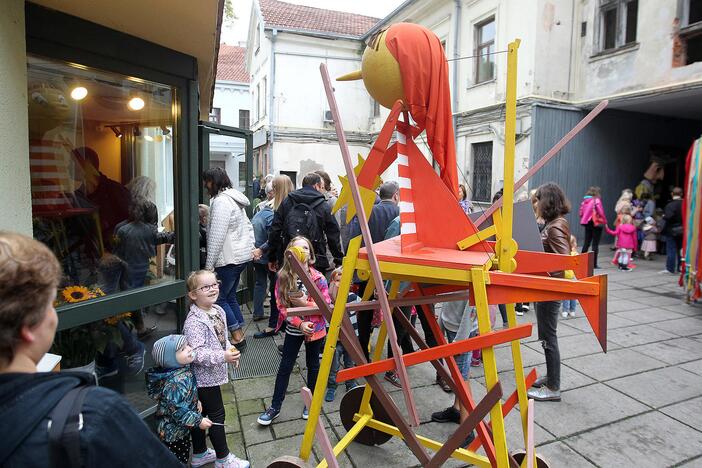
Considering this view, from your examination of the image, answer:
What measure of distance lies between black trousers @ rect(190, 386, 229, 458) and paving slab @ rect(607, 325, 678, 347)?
433cm

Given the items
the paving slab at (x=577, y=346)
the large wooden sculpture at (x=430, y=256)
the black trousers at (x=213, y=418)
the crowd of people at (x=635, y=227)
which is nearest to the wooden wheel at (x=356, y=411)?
the large wooden sculpture at (x=430, y=256)

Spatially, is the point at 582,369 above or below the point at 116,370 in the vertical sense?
below

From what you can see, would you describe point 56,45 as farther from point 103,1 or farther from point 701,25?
point 701,25

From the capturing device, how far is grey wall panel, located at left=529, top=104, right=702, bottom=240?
10.9m

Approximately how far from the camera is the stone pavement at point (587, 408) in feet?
9.43

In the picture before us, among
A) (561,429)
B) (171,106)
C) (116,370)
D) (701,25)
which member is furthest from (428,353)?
(701,25)

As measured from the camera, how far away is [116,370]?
315 centimetres

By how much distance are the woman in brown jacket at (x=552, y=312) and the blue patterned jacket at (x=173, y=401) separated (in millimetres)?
2686

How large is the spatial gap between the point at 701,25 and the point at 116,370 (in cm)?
1137

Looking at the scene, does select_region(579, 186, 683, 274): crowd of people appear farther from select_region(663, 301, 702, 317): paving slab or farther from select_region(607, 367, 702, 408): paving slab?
select_region(607, 367, 702, 408): paving slab

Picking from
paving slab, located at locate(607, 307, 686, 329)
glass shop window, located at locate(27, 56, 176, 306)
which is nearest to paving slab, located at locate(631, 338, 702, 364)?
paving slab, located at locate(607, 307, 686, 329)

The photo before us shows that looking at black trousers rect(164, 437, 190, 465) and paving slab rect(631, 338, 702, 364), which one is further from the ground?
black trousers rect(164, 437, 190, 465)

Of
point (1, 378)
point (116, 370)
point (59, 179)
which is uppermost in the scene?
point (59, 179)

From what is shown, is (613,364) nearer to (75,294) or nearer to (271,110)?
(75,294)
